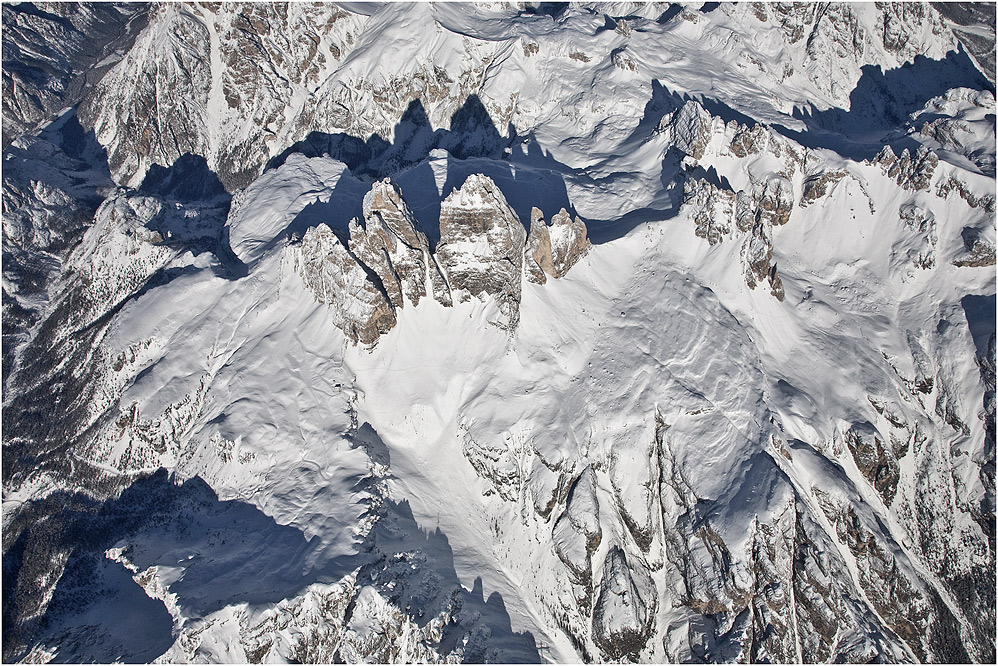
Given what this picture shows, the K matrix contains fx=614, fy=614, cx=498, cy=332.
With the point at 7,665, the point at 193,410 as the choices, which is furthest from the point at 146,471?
the point at 7,665

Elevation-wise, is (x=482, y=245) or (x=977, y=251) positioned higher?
(x=482, y=245)

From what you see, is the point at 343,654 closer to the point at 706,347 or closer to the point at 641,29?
the point at 706,347

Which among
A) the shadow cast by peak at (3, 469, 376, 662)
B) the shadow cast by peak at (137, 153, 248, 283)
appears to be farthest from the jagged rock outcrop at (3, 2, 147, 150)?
the shadow cast by peak at (3, 469, 376, 662)

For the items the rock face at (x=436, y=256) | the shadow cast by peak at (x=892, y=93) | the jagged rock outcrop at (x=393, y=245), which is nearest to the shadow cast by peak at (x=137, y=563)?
the rock face at (x=436, y=256)

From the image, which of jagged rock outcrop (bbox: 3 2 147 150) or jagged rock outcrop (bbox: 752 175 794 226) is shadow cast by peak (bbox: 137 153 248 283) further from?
jagged rock outcrop (bbox: 752 175 794 226)

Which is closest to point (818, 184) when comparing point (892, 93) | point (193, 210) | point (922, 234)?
point (922, 234)

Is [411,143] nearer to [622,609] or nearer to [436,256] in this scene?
[436,256]

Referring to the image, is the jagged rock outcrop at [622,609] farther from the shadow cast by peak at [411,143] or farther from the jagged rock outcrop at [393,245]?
the shadow cast by peak at [411,143]
